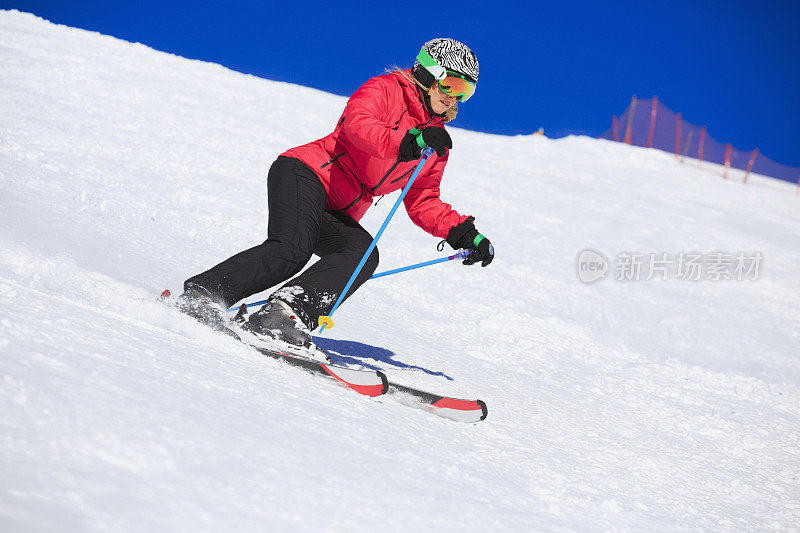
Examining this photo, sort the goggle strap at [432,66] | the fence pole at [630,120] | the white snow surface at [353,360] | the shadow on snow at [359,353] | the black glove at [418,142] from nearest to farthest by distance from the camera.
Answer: the white snow surface at [353,360] < the black glove at [418,142] < the goggle strap at [432,66] < the shadow on snow at [359,353] < the fence pole at [630,120]

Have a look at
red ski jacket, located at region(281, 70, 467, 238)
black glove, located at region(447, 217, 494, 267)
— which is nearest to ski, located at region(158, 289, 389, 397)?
red ski jacket, located at region(281, 70, 467, 238)

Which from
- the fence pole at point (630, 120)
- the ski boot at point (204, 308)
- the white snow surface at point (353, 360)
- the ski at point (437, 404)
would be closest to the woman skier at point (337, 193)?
the ski boot at point (204, 308)

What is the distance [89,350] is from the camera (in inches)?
66.7

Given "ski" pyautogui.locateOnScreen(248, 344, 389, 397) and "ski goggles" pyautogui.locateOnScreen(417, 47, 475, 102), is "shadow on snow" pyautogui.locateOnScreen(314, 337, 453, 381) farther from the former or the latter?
"ski goggles" pyautogui.locateOnScreen(417, 47, 475, 102)

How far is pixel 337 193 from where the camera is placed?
3150 mm

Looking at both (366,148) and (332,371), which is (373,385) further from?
(366,148)

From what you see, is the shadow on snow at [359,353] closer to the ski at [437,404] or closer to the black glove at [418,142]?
the ski at [437,404]

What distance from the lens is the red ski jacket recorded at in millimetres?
2859

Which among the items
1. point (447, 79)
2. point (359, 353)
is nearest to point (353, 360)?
point (359, 353)

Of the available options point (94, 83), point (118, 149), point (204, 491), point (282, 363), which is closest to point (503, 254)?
point (118, 149)

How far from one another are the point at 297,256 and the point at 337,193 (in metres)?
0.47

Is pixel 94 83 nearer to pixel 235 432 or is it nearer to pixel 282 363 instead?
pixel 282 363

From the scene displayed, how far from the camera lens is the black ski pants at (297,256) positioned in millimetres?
2723

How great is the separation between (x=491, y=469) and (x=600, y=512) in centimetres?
37
